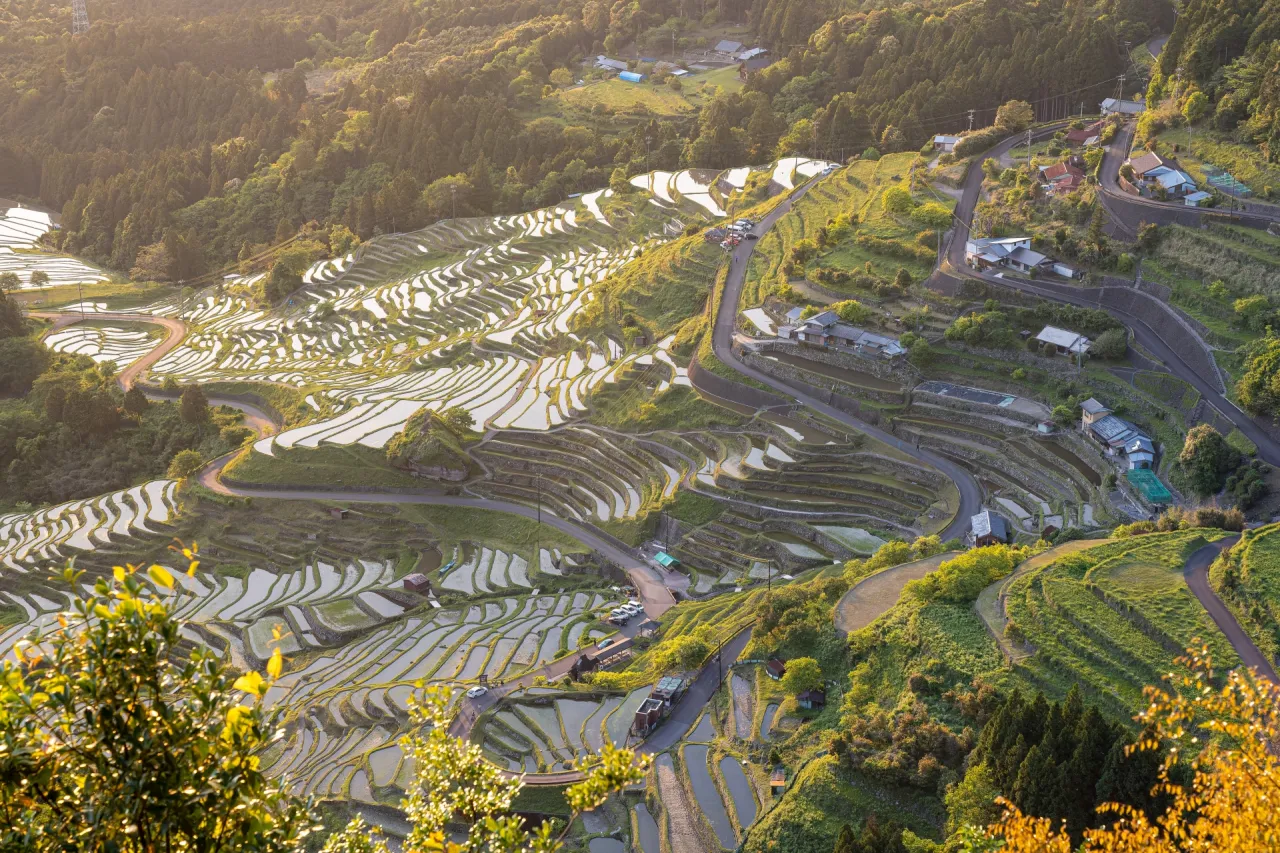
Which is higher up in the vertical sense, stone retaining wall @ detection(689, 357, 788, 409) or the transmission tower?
stone retaining wall @ detection(689, 357, 788, 409)

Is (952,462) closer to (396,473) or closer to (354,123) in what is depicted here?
(396,473)

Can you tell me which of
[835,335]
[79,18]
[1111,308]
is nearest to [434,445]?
[835,335]

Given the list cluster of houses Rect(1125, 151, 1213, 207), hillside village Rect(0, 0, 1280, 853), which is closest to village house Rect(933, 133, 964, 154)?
hillside village Rect(0, 0, 1280, 853)

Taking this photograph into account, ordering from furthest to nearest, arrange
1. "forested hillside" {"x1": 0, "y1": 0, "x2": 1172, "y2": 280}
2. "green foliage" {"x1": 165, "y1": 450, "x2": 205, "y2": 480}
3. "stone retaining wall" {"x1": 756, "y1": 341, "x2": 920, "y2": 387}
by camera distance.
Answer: "forested hillside" {"x1": 0, "y1": 0, "x2": 1172, "y2": 280} → "green foliage" {"x1": 165, "y1": 450, "x2": 205, "y2": 480} → "stone retaining wall" {"x1": 756, "y1": 341, "x2": 920, "y2": 387}

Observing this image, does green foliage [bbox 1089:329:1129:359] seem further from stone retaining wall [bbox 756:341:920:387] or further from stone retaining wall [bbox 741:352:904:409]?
stone retaining wall [bbox 741:352:904:409]

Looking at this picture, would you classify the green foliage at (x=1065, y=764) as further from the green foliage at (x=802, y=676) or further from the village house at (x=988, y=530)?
the village house at (x=988, y=530)

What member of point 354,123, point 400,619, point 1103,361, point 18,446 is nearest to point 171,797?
point 400,619
